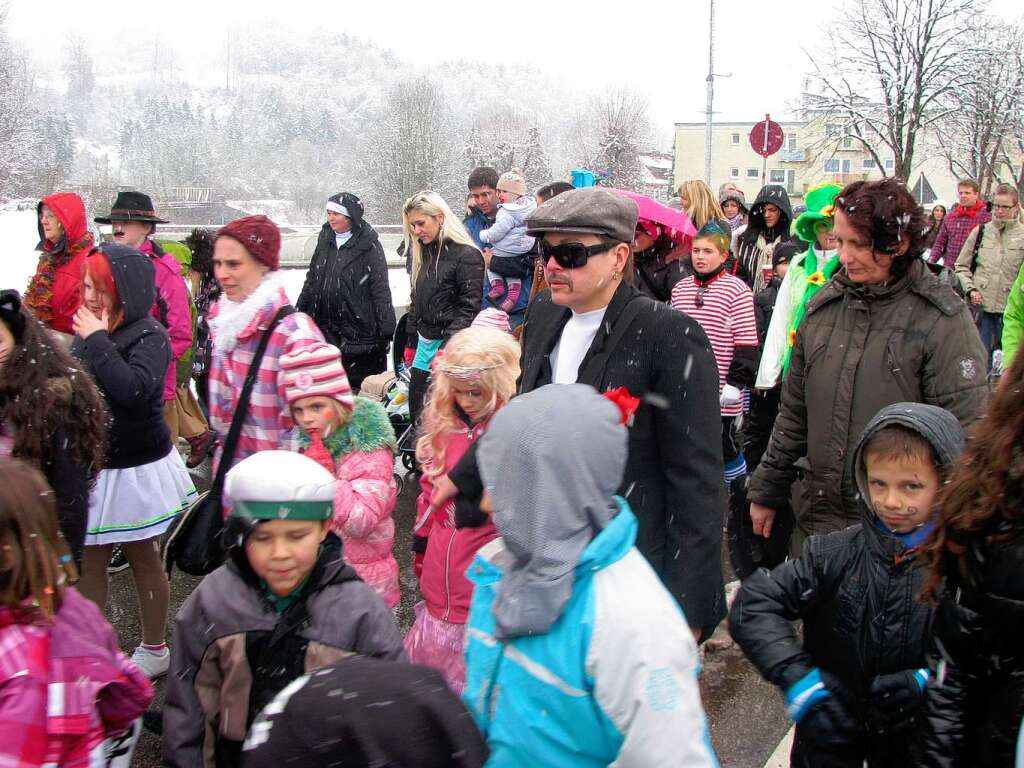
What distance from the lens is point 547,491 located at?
1.64 meters

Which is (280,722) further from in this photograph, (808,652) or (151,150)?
(151,150)

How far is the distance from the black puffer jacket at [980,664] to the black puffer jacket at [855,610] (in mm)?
250

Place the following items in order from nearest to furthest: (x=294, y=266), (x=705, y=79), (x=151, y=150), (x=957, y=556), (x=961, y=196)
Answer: (x=957, y=556), (x=961, y=196), (x=294, y=266), (x=705, y=79), (x=151, y=150)

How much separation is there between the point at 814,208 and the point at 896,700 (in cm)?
333

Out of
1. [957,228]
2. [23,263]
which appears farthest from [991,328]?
[23,263]

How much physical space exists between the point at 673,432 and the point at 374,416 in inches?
53.9

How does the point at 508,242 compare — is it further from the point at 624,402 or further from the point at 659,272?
the point at 624,402

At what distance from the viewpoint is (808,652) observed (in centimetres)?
241

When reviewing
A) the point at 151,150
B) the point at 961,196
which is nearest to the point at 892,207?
the point at 961,196

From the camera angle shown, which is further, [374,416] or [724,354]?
[724,354]

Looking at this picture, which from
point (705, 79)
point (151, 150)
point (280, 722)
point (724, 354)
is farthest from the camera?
point (151, 150)

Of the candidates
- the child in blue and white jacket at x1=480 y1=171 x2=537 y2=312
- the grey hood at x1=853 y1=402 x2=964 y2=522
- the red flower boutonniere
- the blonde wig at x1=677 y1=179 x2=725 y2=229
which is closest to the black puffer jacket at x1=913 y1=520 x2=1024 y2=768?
the grey hood at x1=853 y1=402 x2=964 y2=522

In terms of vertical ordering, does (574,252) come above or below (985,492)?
above

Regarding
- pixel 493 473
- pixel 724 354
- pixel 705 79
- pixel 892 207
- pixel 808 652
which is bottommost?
pixel 808 652
